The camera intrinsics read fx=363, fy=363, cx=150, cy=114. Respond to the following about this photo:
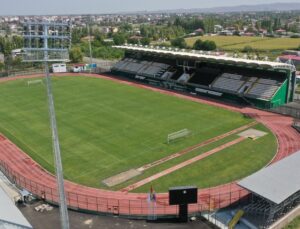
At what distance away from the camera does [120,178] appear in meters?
29.6

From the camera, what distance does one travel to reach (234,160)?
32156mm

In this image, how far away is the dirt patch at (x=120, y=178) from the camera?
28.8 m

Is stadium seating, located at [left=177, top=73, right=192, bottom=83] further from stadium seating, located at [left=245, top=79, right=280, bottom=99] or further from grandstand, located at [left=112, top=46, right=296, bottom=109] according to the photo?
stadium seating, located at [left=245, top=79, right=280, bottom=99]

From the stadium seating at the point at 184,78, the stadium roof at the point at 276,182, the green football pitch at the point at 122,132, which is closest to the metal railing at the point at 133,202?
the green football pitch at the point at 122,132

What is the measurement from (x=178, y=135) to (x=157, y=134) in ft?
7.59

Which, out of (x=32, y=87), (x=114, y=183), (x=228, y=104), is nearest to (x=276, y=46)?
(x=228, y=104)

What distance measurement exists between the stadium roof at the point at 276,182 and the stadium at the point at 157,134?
0.95ft

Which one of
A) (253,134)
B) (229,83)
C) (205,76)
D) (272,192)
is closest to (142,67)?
(205,76)

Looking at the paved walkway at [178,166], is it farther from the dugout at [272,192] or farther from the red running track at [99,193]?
the dugout at [272,192]

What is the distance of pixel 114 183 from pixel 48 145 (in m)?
11.1

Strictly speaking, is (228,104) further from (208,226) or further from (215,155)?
(208,226)

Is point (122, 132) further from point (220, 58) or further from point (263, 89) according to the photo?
point (263, 89)

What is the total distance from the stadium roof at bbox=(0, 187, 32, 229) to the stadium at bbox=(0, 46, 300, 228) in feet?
15.8

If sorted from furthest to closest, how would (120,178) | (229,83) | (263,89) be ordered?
(229,83) < (263,89) < (120,178)
